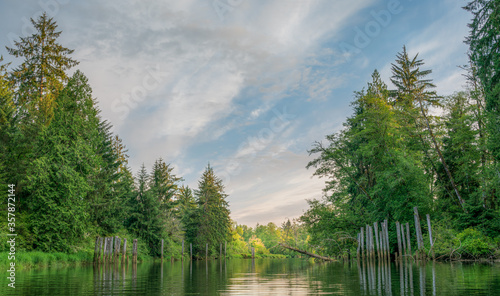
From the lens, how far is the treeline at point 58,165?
23.6 meters

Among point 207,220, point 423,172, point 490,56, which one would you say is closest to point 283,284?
point 490,56

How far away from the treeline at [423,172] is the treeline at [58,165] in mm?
19484

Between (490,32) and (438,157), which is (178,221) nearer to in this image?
(438,157)

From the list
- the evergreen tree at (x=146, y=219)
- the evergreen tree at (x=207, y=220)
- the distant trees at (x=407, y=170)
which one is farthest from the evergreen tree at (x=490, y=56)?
the evergreen tree at (x=207, y=220)

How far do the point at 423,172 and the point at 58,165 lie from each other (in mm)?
27308

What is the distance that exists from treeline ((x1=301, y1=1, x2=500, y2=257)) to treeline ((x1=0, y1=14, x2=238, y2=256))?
19.5 metres

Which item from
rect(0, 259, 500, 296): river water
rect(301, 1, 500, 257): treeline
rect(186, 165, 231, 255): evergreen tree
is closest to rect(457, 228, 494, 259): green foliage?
rect(301, 1, 500, 257): treeline

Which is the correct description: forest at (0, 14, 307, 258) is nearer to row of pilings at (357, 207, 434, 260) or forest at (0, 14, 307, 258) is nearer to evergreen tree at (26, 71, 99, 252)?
evergreen tree at (26, 71, 99, 252)

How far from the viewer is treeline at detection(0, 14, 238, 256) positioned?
23.6m

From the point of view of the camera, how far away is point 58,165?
977 inches

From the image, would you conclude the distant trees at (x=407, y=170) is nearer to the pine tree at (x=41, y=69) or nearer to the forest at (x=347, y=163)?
the forest at (x=347, y=163)

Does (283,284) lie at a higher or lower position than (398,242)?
higher

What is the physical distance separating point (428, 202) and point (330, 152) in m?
9.44

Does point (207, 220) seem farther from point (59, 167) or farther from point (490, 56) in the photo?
point (490, 56)
